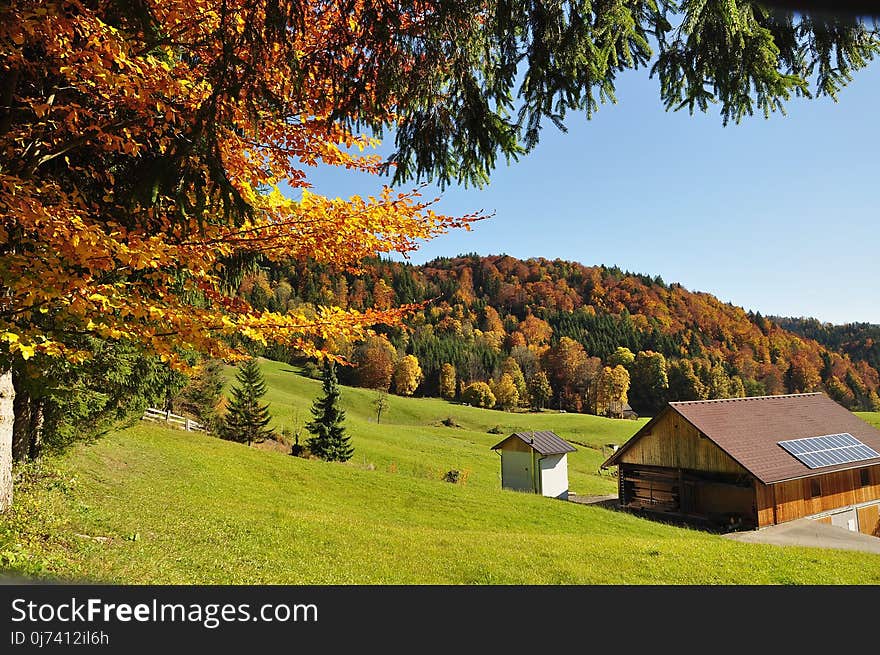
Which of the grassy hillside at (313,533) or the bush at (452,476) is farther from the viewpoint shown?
the bush at (452,476)

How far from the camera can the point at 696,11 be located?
3.50 m

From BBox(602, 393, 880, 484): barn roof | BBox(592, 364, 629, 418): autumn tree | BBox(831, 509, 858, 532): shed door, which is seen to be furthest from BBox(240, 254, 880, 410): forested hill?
BBox(831, 509, 858, 532): shed door

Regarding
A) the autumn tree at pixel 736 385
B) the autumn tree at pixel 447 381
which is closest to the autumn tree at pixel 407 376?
the autumn tree at pixel 447 381

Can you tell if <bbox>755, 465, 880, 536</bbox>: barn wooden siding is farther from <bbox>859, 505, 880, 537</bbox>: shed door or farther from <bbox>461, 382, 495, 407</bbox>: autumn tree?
<bbox>461, 382, 495, 407</bbox>: autumn tree

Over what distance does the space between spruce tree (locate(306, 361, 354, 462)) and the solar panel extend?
27670mm

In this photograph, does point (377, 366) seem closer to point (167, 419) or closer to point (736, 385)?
point (167, 419)

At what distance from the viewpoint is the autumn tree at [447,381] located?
66375 millimetres

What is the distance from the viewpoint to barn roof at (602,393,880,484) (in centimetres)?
1964

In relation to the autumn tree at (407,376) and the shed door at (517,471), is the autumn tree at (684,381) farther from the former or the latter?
the autumn tree at (407,376)

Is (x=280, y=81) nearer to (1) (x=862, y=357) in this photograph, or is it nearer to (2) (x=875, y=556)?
(2) (x=875, y=556)

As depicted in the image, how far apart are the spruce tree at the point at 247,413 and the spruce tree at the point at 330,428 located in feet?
17.3
